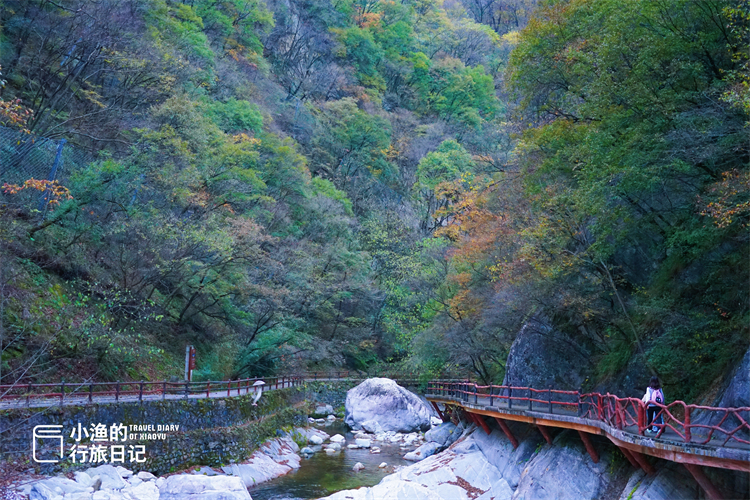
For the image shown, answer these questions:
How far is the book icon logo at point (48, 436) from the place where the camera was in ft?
44.1

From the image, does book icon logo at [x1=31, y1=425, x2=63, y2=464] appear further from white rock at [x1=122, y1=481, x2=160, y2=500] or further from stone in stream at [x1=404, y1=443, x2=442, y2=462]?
stone in stream at [x1=404, y1=443, x2=442, y2=462]

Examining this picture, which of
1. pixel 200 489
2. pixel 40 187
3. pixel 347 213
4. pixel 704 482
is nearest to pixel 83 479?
pixel 200 489

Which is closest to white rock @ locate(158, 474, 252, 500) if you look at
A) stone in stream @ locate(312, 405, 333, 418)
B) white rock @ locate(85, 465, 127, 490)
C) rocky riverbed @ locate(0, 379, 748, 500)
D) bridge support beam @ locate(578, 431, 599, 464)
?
rocky riverbed @ locate(0, 379, 748, 500)

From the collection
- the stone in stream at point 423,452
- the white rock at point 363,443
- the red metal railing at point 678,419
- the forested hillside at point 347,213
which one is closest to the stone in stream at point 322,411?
the forested hillside at point 347,213

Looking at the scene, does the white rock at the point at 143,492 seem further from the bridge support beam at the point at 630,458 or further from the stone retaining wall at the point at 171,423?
the bridge support beam at the point at 630,458

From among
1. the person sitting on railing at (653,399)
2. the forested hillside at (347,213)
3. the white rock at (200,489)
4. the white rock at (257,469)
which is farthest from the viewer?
the white rock at (257,469)

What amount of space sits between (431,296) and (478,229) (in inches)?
303

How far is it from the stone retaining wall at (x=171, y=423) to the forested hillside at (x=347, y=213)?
2144mm

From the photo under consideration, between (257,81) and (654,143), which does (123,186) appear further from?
(257,81)

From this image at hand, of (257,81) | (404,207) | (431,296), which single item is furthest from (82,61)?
(404,207)

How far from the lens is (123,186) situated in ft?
70.3

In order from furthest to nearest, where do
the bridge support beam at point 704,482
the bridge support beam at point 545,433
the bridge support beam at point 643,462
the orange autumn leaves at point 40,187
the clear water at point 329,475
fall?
1. the clear water at point 329,475
2. the bridge support beam at point 545,433
3. the orange autumn leaves at point 40,187
4. the bridge support beam at point 643,462
5. the bridge support beam at point 704,482

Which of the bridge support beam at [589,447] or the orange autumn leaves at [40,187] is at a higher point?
the orange autumn leaves at [40,187]

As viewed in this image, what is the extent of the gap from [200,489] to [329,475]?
21.6 feet
